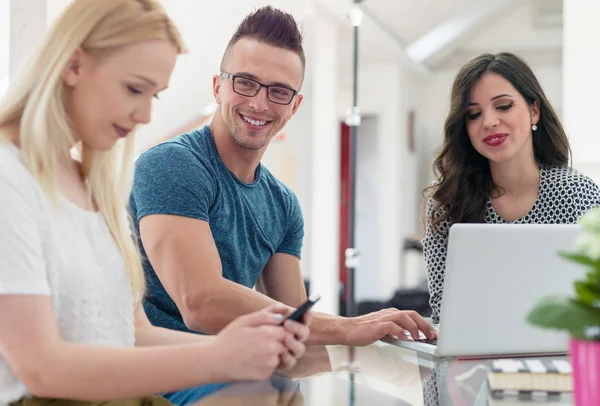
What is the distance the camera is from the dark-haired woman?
2.22 m

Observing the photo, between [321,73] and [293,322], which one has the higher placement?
[321,73]

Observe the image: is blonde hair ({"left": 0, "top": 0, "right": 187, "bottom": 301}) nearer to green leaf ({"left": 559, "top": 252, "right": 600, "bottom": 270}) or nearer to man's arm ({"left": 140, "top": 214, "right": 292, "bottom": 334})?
man's arm ({"left": 140, "top": 214, "right": 292, "bottom": 334})

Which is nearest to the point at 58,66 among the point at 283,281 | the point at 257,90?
the point at 257,90

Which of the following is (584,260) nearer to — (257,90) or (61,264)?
(61,264)

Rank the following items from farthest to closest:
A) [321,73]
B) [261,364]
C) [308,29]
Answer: [308,29] < [321,73] < [261,364]

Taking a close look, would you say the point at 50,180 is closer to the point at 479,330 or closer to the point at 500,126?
the point at 479,330

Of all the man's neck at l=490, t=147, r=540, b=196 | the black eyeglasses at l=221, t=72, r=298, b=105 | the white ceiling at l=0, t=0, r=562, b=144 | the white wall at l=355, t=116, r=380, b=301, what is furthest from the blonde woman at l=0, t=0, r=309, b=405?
the white wall at l=355, t=116, r=380, b=301

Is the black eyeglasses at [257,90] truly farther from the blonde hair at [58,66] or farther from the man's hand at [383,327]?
the blonde hair at [58,66]

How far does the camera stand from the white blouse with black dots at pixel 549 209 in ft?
7.16

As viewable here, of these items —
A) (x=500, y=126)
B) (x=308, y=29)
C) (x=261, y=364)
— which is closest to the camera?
(x=261, y=364)

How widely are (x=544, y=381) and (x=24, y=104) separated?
87cm

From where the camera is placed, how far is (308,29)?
5.79 meters

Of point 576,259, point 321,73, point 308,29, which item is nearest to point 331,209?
point 321,73

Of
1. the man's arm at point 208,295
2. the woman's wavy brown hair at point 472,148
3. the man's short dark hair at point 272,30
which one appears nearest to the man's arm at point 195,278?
the man's arm at point 208,295
